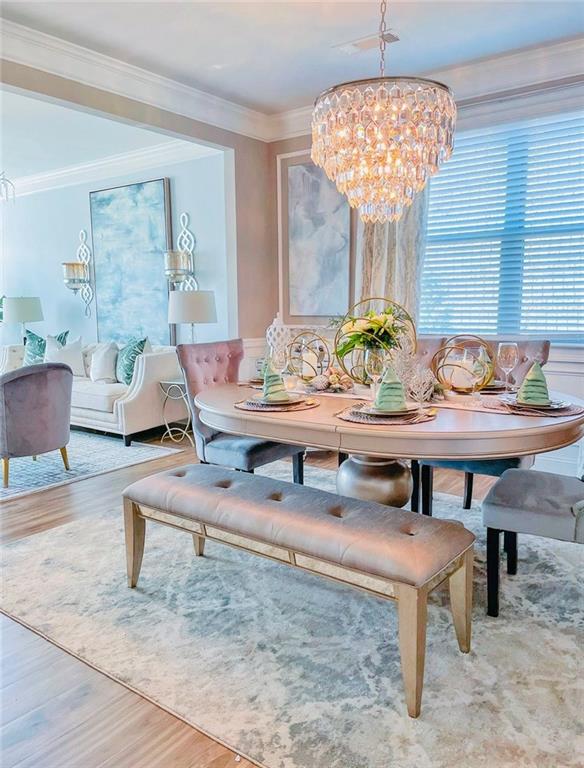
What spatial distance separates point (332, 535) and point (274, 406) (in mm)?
606

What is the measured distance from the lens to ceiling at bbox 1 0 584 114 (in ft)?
9.86

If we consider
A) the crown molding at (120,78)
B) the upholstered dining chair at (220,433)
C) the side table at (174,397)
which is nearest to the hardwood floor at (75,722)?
the upholstered dining chair at (220,433)

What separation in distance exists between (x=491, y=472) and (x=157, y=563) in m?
1.70

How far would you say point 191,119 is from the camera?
429cm

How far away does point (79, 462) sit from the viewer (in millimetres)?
4414

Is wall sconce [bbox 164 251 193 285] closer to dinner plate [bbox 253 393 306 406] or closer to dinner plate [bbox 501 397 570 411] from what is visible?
dinner plate [bbox 253 393 306 406]

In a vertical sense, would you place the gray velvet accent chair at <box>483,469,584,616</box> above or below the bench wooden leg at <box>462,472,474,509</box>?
above

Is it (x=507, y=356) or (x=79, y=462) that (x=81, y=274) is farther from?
(x=507, y=356)

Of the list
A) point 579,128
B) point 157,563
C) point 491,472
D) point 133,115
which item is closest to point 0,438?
point 157,563

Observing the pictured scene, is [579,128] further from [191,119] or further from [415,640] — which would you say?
[415,640]

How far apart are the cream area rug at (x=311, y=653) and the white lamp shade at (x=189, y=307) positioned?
7.80 feet

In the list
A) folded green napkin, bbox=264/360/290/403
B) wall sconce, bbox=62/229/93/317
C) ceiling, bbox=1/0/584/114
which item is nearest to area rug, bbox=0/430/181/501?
wall sconce, bbox=62/229/93/317

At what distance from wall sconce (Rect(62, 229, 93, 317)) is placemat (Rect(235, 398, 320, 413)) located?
4994 mm

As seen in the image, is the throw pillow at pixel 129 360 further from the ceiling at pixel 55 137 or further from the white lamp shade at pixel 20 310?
the ceiling at pixel 55 137
